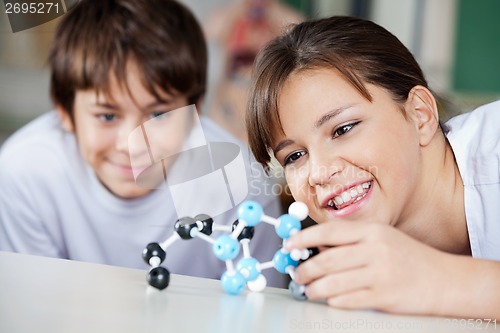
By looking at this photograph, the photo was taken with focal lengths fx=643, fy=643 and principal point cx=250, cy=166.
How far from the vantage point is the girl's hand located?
1.79 feet

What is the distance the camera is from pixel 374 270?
553 millimetres

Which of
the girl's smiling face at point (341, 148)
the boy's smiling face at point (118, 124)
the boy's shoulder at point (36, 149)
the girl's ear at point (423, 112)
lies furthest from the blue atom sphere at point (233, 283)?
the boy's shoulder at point (36, 149)

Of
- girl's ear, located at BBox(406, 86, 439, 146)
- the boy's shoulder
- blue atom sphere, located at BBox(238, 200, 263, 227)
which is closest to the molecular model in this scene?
blue atom sphere, located at BBox(238, 200, 263, 227)

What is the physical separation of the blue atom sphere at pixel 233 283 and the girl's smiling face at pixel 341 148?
215mm

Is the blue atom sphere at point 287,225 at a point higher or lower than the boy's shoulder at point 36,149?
A: higher

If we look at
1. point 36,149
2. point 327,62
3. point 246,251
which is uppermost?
point 327,62

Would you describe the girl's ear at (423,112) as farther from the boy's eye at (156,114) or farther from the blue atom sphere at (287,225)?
the boy's eye at (156,114)

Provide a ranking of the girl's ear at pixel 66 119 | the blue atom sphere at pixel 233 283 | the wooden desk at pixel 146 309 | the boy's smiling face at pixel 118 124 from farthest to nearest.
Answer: the girl's ear at pixel 66 119 < the boy's smiling face at pixel 118 124 < the blue atom sphere at pixel 233 283 < the wooden desk at pixel 146 309

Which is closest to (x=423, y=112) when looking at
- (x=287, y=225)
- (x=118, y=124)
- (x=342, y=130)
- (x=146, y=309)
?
(x=342, y=130)

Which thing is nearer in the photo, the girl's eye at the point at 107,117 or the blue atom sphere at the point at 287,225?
the blue atom sphere at the point at 287,225

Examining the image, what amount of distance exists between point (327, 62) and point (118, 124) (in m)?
0.58

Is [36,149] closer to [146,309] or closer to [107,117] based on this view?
[107,117]

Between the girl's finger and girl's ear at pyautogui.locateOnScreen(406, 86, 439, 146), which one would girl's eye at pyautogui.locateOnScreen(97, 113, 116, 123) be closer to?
girl's ear at pyautogui.locateOnScreen(406, 86, 439, 146)

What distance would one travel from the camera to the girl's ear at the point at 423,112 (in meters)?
0.88
